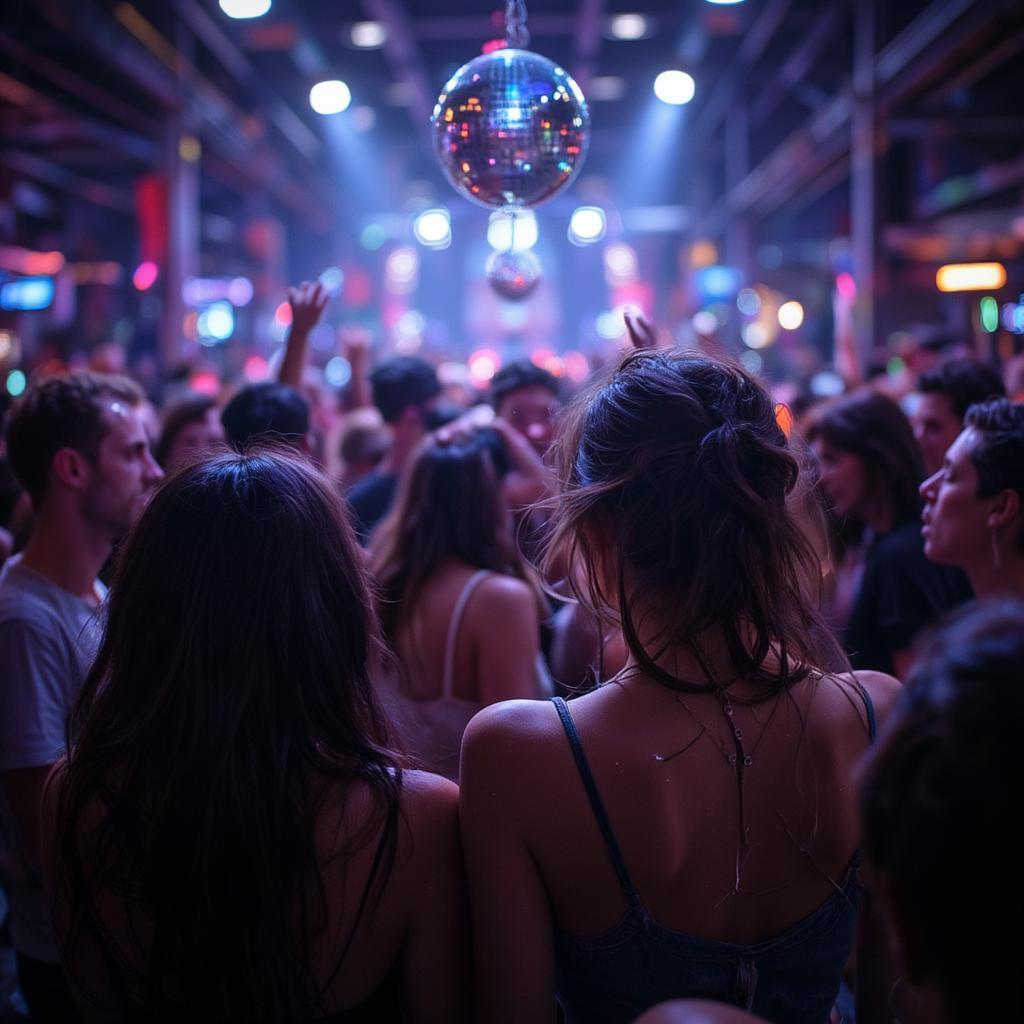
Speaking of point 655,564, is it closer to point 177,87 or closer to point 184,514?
point 184,514

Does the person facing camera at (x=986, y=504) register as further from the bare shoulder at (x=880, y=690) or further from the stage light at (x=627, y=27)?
the stage light at (x=627, y=27)

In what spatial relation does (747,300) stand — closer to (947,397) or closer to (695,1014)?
(947,397)

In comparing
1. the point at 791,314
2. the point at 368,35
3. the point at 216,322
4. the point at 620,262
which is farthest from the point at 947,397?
the point at 620,262

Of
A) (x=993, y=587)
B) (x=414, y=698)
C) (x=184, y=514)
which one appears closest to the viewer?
(x=184, y=514)

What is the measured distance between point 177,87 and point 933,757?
12041 mm

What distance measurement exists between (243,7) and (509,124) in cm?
815

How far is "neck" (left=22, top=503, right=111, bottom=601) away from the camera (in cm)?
211

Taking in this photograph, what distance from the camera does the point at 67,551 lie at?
2145 mm

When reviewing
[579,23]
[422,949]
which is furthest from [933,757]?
[579,23]

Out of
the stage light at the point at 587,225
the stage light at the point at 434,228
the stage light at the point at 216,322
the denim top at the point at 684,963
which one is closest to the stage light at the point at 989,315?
the stage light at the point at 587,225

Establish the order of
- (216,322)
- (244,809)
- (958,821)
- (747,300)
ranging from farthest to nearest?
(747,300), (216,322), (244,809), (958,821)

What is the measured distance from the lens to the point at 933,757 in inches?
26.1

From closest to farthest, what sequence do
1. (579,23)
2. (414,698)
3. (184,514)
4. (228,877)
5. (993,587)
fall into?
(228,877), (184,514), (993,587), (414,698), (579,23)

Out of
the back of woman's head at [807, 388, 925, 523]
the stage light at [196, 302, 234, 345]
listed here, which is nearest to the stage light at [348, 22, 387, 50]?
the stage light at [196, 302, 234, 345]
